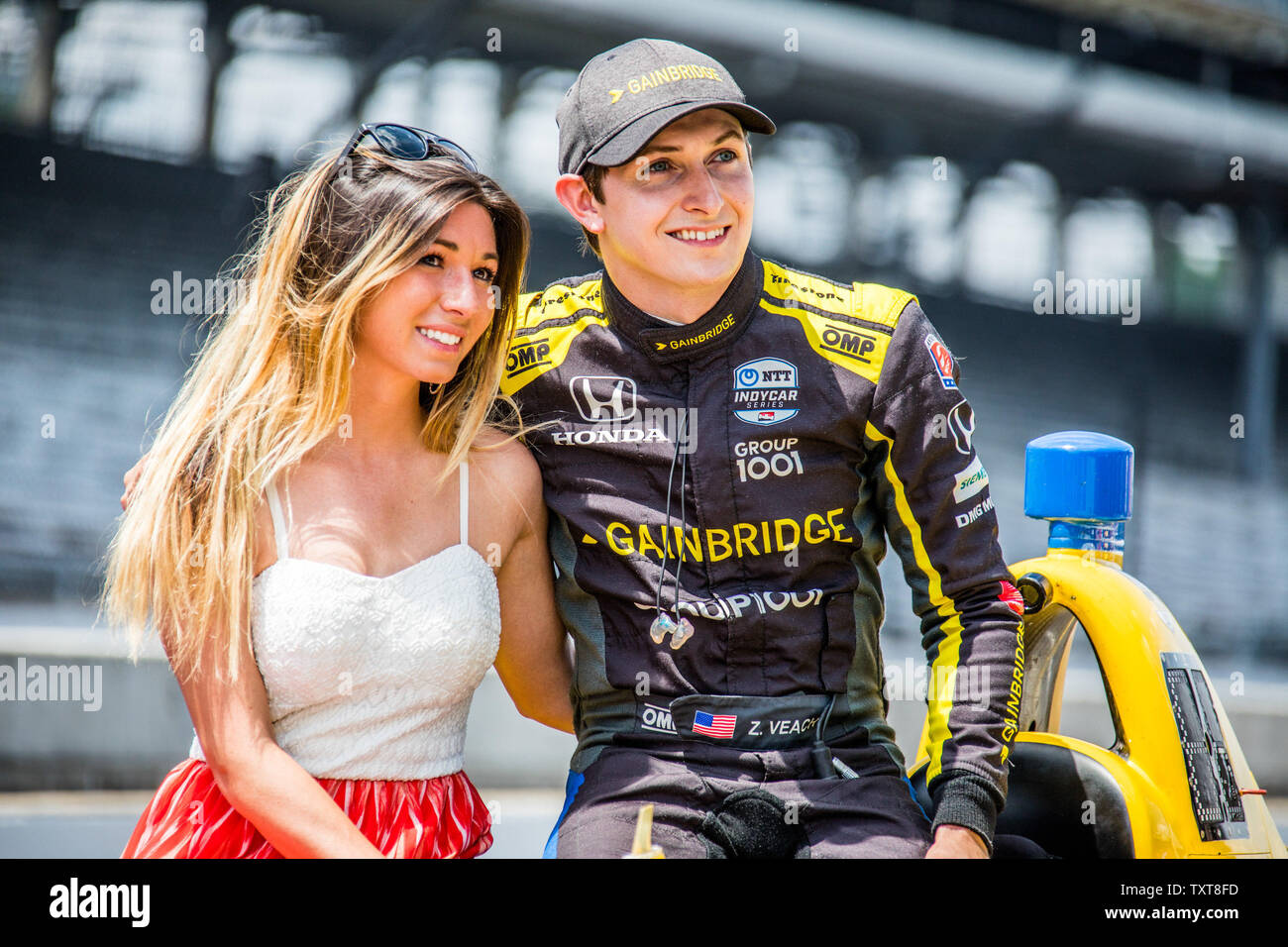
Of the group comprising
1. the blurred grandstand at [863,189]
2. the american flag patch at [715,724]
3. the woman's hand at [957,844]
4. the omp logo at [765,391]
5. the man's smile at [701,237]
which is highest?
the blurred grandstand at [863,189]

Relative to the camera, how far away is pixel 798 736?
1610 mm

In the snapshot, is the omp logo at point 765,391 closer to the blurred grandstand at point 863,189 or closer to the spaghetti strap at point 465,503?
the spaghetti strap at point 465,503

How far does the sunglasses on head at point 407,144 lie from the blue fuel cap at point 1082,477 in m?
0.93

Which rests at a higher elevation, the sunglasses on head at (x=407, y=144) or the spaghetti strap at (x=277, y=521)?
the sunglasses on head at (x=407, y=144)

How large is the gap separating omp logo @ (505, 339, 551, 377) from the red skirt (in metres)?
0.62

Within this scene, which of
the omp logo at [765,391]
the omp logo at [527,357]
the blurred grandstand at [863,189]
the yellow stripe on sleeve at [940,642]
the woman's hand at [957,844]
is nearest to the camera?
the woman's hand at [957,844]

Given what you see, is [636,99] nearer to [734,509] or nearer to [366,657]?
[734,509]

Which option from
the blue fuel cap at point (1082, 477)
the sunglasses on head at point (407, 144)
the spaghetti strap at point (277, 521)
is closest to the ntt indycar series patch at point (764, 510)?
the blue fuel cap at point (1082, 477)

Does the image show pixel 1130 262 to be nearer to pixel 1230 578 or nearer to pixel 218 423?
pixel 1230 578

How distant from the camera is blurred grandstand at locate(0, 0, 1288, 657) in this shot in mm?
4469

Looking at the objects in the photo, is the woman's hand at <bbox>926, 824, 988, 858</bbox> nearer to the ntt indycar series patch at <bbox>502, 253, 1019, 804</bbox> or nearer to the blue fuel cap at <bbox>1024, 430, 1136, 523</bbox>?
the ntt indycar series patch at <bbox>502, 253, 1019, 804</bbox>

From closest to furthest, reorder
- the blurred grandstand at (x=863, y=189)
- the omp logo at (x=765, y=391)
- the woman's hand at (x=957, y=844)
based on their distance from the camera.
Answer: the woman's hand at (x=957, y=844), the omp logo at (x=765, y=391), the blurred grandstand at (x=863, y=189)

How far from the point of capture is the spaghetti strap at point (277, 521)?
5.14 feet

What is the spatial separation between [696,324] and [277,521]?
0.63 m
